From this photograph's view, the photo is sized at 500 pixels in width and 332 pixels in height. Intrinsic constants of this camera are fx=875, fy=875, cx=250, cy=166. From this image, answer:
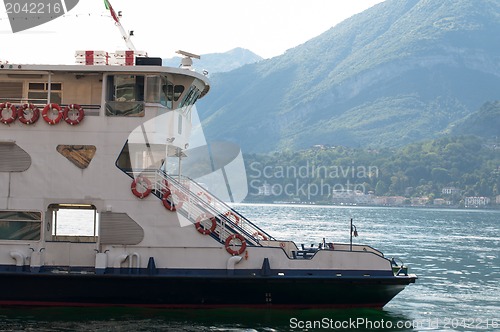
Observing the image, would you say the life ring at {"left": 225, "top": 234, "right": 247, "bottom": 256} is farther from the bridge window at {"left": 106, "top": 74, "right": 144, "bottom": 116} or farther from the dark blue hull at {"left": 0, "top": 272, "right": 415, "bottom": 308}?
the bridge window at {"left": 106, "top": 74, "right": 144, "bottom": 116}

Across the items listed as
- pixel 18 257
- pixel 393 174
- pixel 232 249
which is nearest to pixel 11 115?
pixel 18 257

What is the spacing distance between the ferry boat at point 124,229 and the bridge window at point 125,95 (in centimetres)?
2

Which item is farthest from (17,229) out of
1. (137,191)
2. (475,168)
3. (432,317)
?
(475,168)

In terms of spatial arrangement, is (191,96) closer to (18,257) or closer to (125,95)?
(125,95)

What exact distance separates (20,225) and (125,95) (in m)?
3.35

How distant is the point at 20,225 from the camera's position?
17.6m

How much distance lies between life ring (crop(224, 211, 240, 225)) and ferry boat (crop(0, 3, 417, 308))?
115 cm

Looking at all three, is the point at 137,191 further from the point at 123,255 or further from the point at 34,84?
the point at 34,84

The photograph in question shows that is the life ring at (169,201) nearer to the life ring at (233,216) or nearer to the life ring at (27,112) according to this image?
the life ring at (233,216)

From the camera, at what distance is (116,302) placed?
57.4 feet

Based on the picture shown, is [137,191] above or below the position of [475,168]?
below

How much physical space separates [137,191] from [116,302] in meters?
2.26

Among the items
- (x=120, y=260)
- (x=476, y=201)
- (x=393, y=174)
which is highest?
(x=393, y=174)

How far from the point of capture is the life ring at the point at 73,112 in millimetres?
17422
